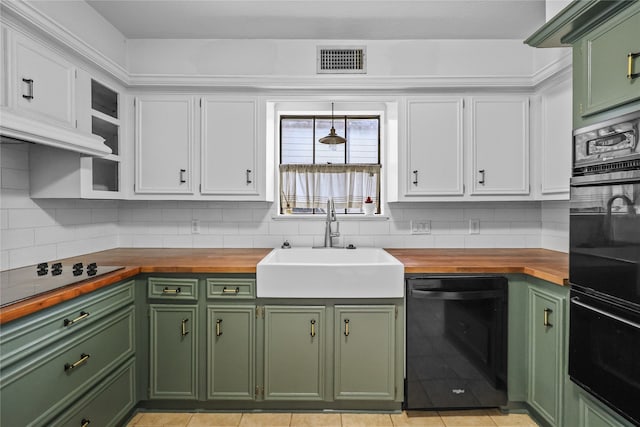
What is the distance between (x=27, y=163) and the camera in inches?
80.3

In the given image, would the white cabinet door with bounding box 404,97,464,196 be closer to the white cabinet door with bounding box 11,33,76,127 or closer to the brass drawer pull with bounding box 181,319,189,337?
the brass drawer pull with bounding box 181,319,189,337

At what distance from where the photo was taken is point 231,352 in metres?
2.08

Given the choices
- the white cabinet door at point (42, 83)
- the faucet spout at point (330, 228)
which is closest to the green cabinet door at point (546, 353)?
the faucet spout at point (330, 228)

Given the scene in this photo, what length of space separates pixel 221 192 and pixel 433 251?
1695 millimetres

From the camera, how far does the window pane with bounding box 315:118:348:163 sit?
296 cm

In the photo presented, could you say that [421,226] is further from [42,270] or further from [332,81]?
[42,270]

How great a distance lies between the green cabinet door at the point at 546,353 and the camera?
1.79 meters

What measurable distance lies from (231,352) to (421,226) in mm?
1731

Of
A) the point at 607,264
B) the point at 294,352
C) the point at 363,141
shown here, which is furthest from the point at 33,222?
the point at 607,264

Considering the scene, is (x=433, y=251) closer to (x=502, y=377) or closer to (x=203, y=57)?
(x=502, y=377)

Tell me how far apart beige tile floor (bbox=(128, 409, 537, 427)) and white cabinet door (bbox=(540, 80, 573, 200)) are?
1481 millimetres

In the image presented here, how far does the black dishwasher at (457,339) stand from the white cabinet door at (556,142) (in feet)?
2.72

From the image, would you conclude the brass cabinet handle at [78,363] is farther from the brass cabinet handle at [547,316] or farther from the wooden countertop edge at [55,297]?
the brass cabinet handle at [547,316]

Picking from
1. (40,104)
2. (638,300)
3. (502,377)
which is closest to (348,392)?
(502,377)
